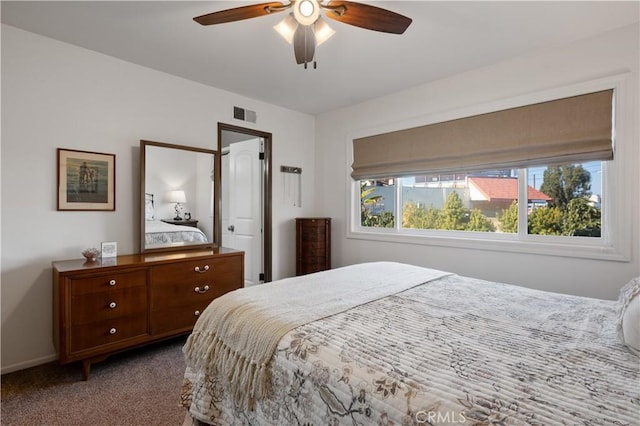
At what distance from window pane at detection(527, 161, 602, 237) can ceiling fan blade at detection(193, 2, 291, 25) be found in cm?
239

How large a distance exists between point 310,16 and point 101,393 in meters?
2.61

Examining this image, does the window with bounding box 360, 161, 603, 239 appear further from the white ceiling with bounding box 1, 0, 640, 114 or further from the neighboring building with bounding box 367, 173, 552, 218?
the white ceiling with bounding box 1, 0, 640, 114

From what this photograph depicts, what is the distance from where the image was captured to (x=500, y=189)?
9.37 feet

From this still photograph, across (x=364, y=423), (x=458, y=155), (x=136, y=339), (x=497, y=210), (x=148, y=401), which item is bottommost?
(x=148, y=401)

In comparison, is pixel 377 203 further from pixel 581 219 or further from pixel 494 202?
pixel 581 219

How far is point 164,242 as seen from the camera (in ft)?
9.55

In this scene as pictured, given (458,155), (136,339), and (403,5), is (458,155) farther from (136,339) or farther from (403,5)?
(136,339)

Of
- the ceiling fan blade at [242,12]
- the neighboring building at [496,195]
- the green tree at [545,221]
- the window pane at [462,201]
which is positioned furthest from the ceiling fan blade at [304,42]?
the green tree at [545,221]

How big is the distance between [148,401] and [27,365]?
3.83 feet

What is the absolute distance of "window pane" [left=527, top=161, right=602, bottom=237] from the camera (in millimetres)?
2385

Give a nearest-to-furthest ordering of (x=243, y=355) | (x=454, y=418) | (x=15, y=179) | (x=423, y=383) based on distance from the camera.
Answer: (x=454, y=418) → (x=423, y=383) → (x=243, y=355) → (x=15, y=179)

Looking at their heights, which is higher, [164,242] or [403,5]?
[403,5]

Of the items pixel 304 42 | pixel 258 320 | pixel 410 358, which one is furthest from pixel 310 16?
pixel 410 358

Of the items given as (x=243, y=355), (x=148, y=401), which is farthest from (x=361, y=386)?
(x=148, y=401)
